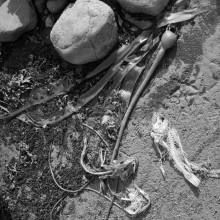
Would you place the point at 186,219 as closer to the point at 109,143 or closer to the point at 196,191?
the point at 196,191

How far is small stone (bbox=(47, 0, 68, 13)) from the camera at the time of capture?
4312 mm

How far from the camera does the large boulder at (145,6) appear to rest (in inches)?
156

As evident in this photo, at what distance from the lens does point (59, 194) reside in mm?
4328

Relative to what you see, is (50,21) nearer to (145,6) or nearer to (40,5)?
(40,5)

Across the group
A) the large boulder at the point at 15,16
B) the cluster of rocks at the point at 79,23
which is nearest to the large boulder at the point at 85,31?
the cluster of rocks at the point at 79,23

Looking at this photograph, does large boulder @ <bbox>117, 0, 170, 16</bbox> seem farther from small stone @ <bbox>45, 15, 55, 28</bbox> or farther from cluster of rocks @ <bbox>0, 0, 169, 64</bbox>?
small stone @ <bbox>45, 15, 55, 28</bbox>

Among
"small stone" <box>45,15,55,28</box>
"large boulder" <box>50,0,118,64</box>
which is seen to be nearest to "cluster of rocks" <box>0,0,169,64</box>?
"large boulder" <box>50,0,118,64</box>

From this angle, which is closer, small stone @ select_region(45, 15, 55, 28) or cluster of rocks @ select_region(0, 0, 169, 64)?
cluster of rocks @ select_region(0, 0, 169, 64)

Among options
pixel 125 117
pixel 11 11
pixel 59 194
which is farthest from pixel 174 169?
pixel 11 11

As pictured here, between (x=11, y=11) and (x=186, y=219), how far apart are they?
129 inches

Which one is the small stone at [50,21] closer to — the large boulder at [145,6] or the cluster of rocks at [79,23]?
the cluster of rocks at [79,23]

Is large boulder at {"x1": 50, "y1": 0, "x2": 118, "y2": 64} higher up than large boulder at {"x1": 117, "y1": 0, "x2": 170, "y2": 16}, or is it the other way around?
large boulder at {"x1": 117, "y1": 0, "x2": 170, "y2": 16}

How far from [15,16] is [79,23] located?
3.00 ft

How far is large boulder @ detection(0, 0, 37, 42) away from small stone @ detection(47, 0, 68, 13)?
0.24 m
